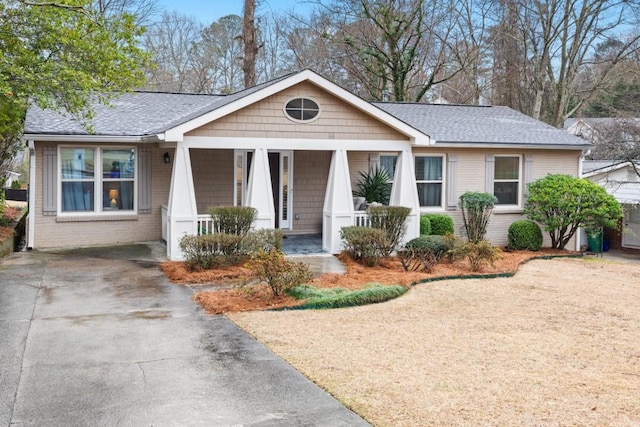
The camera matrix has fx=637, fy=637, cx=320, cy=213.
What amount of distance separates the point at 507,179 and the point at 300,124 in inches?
260

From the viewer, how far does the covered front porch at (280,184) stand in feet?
42.7

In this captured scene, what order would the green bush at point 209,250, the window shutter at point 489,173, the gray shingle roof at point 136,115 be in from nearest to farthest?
the green bush at point 209,250 < the gray shingle roof at point 136,115 < the window shutter at point 489,173

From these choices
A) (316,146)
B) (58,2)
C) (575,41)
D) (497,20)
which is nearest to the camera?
(58,2)

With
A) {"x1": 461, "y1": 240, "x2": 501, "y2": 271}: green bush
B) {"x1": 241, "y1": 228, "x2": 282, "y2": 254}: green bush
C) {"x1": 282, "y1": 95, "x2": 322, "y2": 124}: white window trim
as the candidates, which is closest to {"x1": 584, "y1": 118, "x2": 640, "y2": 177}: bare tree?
{"x1": 461, "y1": 240, "x2": 501, "y2": 271}: green bush

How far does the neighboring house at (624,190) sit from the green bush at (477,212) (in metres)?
5.67

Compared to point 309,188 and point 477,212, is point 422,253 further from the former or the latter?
point 309,188

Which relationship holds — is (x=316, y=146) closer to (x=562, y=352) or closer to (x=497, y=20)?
(x=562, y=352)

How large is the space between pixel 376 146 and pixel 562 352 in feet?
26.1

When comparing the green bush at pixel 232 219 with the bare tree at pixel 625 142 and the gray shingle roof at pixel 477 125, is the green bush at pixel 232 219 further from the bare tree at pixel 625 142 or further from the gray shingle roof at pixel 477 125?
the bare tree at pixel 625 142

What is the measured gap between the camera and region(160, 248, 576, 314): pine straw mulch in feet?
30.6

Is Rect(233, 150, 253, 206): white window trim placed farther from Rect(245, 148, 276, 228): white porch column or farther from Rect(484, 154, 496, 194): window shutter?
Rect(484, 154, 496, 194): window shutter

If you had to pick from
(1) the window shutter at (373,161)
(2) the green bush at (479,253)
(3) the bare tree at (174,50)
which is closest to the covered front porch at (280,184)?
(1) the window shutter at (373,161)

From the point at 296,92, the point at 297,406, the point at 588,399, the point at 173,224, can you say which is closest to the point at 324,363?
the point at 297,406

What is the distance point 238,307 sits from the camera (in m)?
9.02
